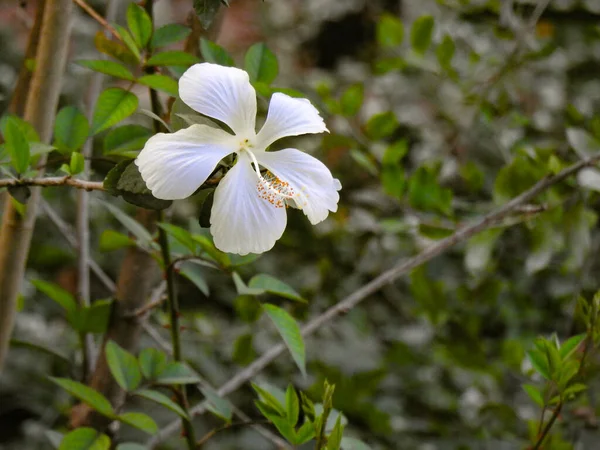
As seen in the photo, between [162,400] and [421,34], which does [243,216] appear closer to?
[162,400]

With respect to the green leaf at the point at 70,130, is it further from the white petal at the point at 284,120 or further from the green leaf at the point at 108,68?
the white petal at the point at 284,120

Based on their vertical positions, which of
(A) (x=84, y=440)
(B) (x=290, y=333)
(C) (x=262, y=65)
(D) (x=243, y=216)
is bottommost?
(A) (x=84, y=440)

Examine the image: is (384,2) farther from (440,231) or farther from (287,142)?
(440,231)

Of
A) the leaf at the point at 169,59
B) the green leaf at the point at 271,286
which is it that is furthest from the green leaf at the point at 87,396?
the leaf at the point at 169,59

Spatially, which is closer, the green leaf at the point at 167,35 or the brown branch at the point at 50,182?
the brown branch at the point at 50,182

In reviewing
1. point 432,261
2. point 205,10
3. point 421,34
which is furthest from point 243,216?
point 432,261

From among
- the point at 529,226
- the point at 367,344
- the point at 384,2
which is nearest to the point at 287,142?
the point at 367,344

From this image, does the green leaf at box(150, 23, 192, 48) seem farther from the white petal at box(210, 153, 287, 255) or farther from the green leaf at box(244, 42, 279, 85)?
the white petal at box(210, 153, 287, 255)
